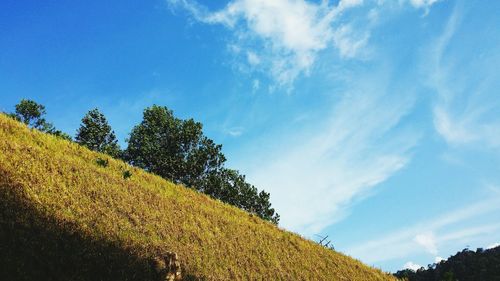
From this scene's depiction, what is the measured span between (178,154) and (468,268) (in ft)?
203

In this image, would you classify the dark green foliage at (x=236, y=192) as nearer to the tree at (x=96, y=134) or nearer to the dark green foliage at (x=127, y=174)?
the tree at (x=96, y=134)

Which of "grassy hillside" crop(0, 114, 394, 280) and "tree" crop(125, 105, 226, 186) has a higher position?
"tree" crop(125, 105, 226, 186)

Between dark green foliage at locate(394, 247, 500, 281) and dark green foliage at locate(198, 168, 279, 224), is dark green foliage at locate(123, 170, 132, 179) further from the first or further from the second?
dark green foliage at locate(394, 247, 500, 281)

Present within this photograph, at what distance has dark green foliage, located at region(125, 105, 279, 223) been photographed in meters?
60.2

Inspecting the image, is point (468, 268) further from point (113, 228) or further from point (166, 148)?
point (113, 228)

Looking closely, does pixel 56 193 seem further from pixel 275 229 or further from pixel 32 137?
pixel 275 229

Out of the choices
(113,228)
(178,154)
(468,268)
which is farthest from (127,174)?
(468,268)

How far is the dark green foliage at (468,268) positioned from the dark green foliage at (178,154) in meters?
33.9

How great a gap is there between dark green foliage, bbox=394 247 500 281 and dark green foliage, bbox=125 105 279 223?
3390 centimetres

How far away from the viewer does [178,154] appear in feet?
202

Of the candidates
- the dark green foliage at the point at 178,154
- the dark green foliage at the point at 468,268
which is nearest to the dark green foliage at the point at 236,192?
the dark green foliage at the point at 178,154

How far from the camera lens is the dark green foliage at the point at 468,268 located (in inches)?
2927

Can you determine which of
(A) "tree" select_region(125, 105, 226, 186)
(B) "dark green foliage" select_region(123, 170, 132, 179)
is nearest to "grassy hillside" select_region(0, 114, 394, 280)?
(B) "dark green foliage" select_region(123, 170, 132, 179)

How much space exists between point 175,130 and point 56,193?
159 ft
